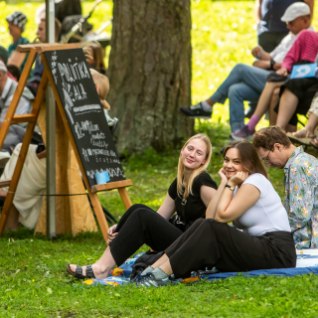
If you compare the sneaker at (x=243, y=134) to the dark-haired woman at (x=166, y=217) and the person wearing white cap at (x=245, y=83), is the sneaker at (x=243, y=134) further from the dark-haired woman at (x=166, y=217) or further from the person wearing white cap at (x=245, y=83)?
the dark-haired woman at (x=166, y=217)

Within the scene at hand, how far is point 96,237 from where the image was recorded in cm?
962

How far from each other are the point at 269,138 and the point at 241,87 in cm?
452

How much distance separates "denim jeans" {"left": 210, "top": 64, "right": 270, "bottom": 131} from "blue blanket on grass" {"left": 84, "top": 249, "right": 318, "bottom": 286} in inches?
172

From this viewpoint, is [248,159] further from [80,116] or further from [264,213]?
[80,116]

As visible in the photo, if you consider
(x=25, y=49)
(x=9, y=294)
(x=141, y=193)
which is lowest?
(x=141, y=193)

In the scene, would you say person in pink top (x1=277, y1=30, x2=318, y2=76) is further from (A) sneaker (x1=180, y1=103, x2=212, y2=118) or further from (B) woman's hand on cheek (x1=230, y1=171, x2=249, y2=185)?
(B) woman's hand on cheek (x1=230, y1=171, x2=249, y2=185)

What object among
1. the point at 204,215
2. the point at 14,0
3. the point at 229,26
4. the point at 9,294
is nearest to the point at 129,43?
the point at 14,0

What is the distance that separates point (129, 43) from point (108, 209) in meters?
2.58

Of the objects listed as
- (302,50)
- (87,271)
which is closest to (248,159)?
(87,271)

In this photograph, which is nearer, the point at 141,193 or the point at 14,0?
the point at 14,0

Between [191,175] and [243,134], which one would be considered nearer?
[191,175]

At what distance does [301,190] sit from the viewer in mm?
7816

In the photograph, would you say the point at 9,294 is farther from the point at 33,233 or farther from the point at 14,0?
the point at 14,0

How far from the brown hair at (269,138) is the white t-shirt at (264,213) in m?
0.35
